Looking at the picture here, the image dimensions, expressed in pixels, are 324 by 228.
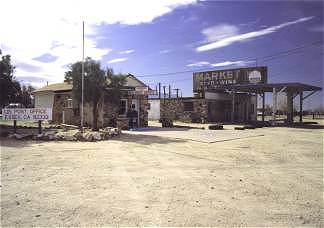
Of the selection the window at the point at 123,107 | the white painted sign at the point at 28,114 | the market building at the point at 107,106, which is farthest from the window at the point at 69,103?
the white painted sign at the point at 28,114

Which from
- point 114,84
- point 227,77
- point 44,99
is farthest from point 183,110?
point 114,84

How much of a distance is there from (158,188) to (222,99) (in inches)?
1356

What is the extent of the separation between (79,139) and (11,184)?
9.66m

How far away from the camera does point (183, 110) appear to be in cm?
4094

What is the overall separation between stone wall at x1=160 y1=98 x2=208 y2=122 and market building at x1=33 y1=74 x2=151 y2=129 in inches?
422

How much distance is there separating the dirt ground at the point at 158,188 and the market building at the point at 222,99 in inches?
1008

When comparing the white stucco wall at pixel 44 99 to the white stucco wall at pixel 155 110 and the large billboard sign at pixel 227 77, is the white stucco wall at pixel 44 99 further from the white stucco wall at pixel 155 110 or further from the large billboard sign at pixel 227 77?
the large billboard sign at pixel 227 77

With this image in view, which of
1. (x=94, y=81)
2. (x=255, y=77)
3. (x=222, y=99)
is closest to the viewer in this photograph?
(x=94, y=81)

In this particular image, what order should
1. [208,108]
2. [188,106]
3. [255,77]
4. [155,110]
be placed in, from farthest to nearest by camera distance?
[155,110] < [188,106] < [255,77] < [208,108]

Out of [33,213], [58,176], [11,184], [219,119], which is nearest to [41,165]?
[58,176]

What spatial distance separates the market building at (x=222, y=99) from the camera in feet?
128

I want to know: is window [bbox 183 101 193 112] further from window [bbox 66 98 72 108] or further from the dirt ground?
the dirt ground

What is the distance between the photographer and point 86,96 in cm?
2350

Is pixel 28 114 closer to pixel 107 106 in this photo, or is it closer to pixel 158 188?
pixel 107 106
